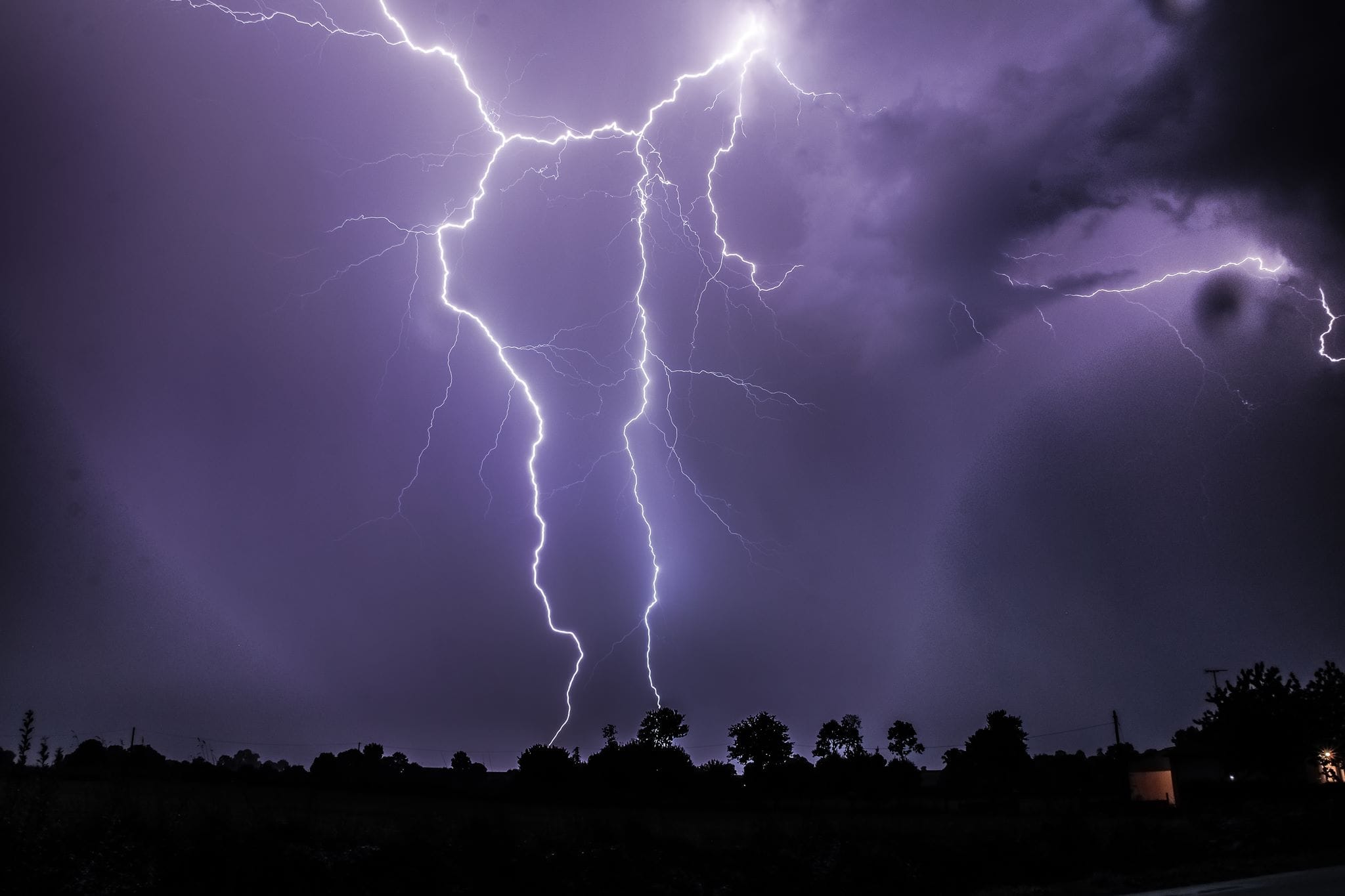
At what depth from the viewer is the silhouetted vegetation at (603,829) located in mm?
8758

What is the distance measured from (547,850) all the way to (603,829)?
1.67 metres

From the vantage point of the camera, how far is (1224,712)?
3136 centimetres

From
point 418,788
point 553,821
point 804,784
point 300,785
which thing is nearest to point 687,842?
point 553,821

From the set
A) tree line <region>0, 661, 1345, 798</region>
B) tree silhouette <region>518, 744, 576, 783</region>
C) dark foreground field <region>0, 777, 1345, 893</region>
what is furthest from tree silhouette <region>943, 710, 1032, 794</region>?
Result: dark foreground field <region>0, 777, 1345, 893</region>

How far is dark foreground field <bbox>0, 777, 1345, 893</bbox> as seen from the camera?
8.47 m

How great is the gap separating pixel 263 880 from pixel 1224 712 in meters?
35.0

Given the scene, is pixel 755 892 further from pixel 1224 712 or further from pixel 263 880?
pixel 1224 712

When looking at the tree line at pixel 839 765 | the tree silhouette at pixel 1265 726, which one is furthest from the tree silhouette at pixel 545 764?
the tree silhouette at pixel 1265 726

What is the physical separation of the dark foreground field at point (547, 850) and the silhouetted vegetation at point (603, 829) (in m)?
0.03

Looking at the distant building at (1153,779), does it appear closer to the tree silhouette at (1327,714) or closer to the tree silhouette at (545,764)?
the tree silhouette at (1327,714)

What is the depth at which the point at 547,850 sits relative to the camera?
11.3m

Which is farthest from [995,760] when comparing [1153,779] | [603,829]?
[603,829]

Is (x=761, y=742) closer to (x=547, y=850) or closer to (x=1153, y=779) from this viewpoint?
(x=1153, y=779)

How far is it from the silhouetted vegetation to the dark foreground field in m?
0.03
